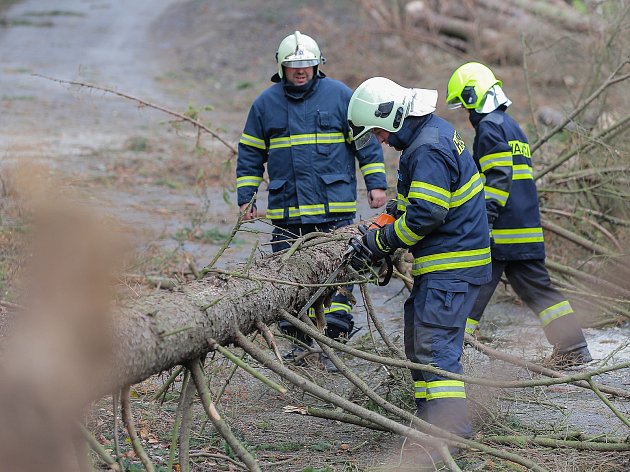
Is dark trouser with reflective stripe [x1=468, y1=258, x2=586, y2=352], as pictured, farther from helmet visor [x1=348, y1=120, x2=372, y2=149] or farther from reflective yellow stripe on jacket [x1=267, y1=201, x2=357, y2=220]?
→ helmet visor [x1=348, y1=120, x2=372, y2=149]

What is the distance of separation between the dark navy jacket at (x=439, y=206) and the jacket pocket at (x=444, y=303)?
40mm

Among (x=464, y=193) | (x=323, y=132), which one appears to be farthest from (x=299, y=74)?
(x=464, y=193)

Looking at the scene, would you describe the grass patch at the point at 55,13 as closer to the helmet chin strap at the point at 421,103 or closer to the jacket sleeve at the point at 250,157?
the jacket sleeve at the point at 250,157

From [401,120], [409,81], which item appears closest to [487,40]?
[409,81]

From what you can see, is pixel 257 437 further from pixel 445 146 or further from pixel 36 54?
pixel 36 54

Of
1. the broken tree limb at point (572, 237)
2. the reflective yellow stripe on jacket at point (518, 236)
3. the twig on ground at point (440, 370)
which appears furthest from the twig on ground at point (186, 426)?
the broken tree limb at point (572, 237)

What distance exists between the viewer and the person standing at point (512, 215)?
18.5ft

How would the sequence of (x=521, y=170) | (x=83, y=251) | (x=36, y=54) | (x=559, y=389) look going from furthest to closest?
1. (x=36, y=54)
2. (x=521, y=170)
3. (x=559, y=389)
4. (x=83, y=251)

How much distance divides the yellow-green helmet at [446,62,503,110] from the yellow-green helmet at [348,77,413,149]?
54.6 inches

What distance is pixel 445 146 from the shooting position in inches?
170

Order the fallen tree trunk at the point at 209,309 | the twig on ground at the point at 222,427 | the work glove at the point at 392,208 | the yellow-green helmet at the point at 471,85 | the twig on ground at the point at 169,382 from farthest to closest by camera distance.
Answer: the yellow-green helmet at the point at 471,85 → the work glove at the point at 392,208 → the twig on ground at the point at 169,382 → the twig on ground at the point at 222,427 → the fallen tree trunk at the point at 209,309

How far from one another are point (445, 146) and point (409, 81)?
32.6 feet

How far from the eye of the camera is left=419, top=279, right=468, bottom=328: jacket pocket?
437cm

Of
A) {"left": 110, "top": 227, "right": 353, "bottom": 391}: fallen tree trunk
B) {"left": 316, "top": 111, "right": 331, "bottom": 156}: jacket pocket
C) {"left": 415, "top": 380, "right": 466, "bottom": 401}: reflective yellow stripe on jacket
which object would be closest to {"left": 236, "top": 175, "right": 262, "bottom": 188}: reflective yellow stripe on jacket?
{"left": 316, "top": 111, "right": 331, "bottom": 156}: jacket pocket
